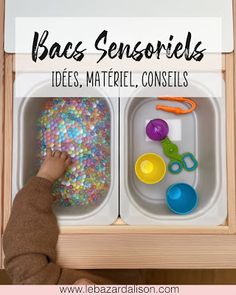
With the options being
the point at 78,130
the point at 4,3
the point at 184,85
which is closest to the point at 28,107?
the point at 78,130

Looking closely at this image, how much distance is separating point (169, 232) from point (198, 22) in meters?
0.49

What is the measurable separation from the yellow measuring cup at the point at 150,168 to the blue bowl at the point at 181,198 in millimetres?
45

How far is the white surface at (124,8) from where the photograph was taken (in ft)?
2.79

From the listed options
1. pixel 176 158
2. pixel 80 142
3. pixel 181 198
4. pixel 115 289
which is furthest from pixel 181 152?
pixel 115 289

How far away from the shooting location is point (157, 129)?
0.94m

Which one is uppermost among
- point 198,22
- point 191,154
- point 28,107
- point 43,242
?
point 198,22

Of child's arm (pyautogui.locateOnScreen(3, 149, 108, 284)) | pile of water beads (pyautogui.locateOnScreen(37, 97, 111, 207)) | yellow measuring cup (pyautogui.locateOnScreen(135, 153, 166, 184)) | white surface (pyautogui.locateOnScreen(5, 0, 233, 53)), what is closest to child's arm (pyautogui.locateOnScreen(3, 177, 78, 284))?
child's arm (pyautogui.locateOnScreen(3, 149, 108, 284))

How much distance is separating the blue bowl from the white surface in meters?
0.39

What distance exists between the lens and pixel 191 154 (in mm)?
929

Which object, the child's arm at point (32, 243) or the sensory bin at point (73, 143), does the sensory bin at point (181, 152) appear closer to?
the sensory bin at point (73, 143)

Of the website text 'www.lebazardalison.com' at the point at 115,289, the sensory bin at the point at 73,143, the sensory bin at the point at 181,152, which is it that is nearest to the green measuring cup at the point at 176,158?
the sensory bin at the point at 181,152

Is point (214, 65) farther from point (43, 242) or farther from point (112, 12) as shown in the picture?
point (43, 242)

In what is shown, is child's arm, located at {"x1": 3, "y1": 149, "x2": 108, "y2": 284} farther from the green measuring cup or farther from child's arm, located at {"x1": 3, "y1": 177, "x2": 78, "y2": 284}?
the green measuring cup

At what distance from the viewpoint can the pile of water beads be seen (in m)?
0.90
